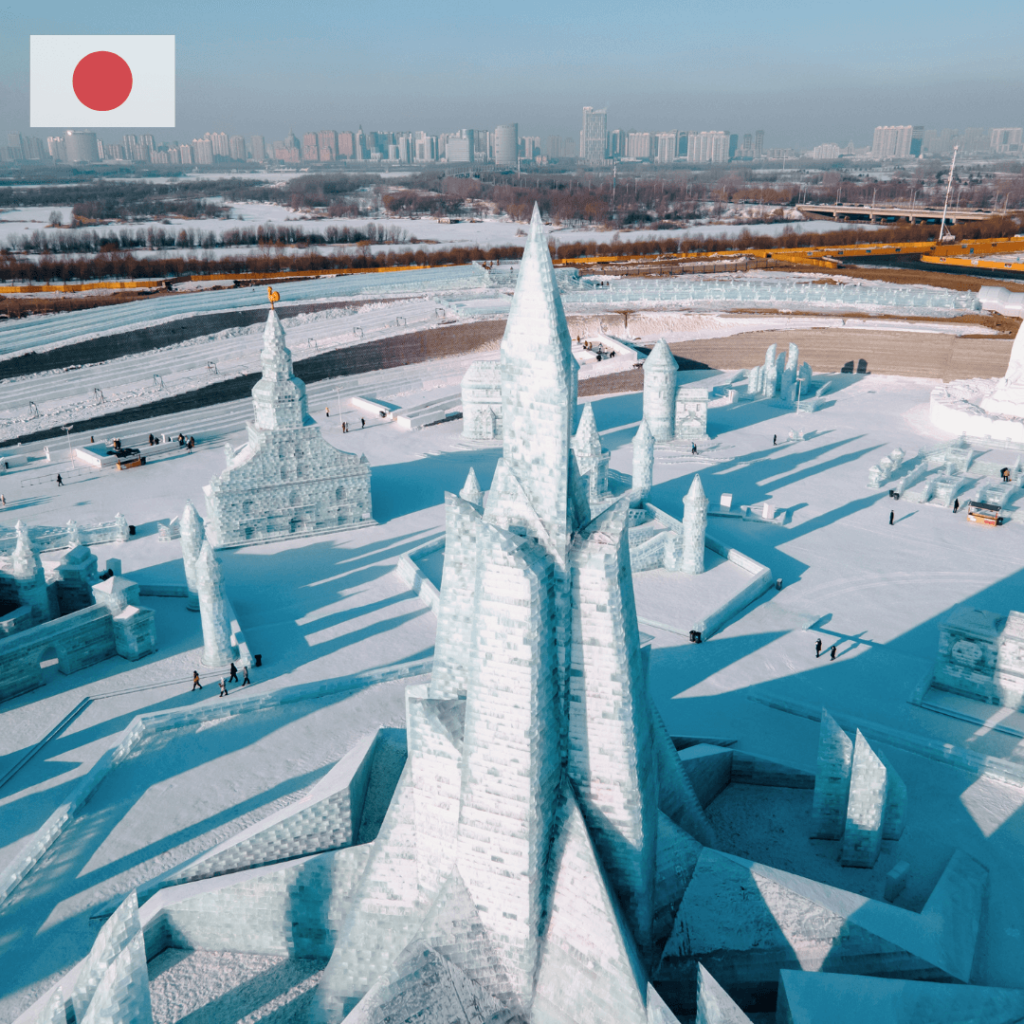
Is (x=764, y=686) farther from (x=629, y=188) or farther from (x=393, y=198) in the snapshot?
(x=629, y=188)

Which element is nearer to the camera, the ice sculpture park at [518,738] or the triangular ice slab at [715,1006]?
the triangular ice slab at [715,1006]

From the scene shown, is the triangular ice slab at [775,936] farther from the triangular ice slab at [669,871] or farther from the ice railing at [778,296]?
the ice railing at [778,296]

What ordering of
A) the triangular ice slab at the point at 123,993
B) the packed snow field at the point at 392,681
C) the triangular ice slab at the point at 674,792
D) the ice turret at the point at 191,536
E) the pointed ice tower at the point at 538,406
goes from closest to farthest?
the triangular ice slab at the point at 123,993, the pointed ice tower at the point at 538,406, the triangular ice slab at the point at 674,792, the packed snow field at the point at 392,681, the ice turret at the point at 191,536

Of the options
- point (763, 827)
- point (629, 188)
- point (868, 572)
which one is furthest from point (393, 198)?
point (763, 827)

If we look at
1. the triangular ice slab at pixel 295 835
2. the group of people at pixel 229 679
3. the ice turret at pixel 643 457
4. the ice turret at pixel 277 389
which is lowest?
the group of people at pixel 229 679

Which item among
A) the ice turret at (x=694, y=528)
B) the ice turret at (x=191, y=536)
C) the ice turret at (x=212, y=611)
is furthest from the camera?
the ice turret at (x=694, y=528)

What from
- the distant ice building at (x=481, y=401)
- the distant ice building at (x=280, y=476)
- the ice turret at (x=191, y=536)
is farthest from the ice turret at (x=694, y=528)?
the distant ice building at (x=481, y=401)
